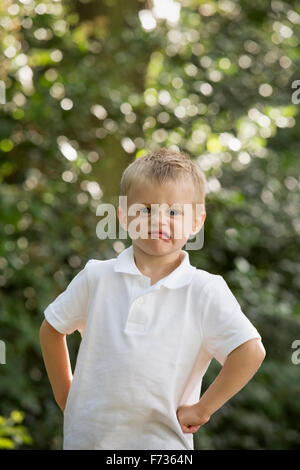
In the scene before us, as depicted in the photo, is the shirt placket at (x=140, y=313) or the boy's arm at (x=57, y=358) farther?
the boy's arm at (x=57, y=358)

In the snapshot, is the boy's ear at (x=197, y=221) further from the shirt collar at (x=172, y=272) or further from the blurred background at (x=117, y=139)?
the blurred background at (x=117, y=139)

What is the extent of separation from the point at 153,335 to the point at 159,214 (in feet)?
0.83

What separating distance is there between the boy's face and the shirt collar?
4cm

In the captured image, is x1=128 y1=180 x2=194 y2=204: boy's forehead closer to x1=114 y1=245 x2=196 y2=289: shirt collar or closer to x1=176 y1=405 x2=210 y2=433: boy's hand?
x1=114 y1=245 x2=196 y2=289: shirt collar

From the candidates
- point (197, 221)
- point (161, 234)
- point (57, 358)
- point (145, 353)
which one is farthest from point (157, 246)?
point (57, 358)

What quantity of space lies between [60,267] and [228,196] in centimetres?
99

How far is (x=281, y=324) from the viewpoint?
16.4ft

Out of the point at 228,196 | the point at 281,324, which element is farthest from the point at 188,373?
the point at 281,324

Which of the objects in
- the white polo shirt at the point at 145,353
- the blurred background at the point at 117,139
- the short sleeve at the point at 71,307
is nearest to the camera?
the white polo shirt at the point at 145,353

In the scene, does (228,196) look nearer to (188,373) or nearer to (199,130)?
(199,130)

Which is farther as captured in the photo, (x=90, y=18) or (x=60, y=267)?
(x=90, y=18)

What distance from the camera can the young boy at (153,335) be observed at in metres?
1.57

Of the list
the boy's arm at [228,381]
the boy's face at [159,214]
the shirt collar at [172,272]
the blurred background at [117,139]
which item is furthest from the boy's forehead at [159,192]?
the blurred background at [117,139]

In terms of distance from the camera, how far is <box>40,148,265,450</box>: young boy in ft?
5.14
